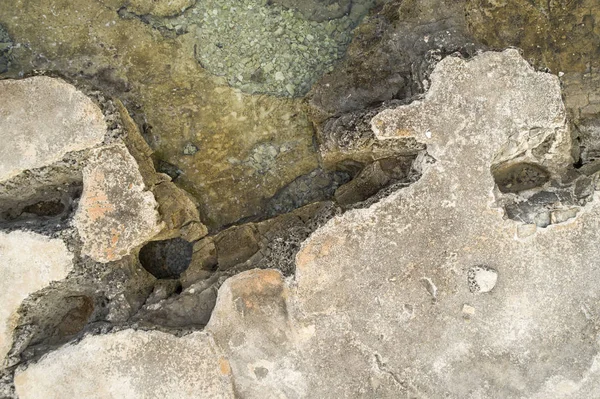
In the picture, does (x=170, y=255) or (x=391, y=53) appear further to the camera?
(x=170, y=255)

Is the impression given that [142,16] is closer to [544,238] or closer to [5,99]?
[5,99]

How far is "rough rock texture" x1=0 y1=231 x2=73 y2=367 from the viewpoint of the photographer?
276 centimetres

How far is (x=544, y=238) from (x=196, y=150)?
86.9 inches

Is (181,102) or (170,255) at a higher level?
(181,102)

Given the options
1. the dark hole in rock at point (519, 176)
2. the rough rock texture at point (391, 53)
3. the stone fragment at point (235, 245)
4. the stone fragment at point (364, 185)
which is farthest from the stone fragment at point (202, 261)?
the dark hole in rock at point (519, 176)

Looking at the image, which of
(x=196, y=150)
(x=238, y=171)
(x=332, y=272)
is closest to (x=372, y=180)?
(x=332, y=272)

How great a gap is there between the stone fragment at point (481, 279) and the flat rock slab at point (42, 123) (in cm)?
212

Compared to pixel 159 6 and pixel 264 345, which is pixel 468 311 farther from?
pixel 159 6

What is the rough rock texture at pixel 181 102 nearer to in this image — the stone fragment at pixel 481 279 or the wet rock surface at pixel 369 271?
the wet rock surface at pixel 369 271

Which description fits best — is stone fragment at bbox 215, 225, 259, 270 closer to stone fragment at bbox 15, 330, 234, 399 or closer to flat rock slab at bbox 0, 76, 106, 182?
stone fragment at bbox 15, 330, 234, 399

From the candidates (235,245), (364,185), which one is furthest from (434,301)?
(235,245)

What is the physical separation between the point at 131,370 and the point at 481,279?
1.92m

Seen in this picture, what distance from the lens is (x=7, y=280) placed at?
2.76 meters

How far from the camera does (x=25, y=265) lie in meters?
2.77
